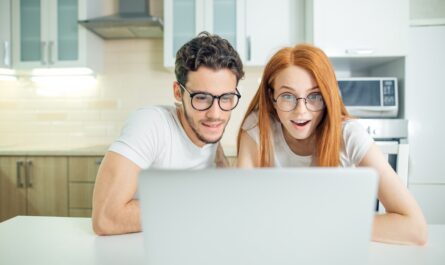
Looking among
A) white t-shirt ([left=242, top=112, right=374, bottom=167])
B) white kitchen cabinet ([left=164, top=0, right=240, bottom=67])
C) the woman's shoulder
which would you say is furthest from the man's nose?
white kitchen cabinet ([left=164, top=0, right=240, bottom=67])

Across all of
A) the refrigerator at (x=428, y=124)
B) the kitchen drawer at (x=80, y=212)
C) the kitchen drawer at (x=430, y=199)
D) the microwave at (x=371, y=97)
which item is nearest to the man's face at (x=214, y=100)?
the microwave at (x=371, y=97)

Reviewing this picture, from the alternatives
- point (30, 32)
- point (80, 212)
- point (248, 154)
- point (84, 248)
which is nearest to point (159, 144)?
point (248, 154)

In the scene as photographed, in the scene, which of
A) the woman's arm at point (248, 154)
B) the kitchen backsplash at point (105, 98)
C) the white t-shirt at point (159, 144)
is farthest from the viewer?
the kitchen backsplash at point (105, 98)

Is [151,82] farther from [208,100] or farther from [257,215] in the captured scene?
[257,215]

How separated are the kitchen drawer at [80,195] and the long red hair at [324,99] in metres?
1.63

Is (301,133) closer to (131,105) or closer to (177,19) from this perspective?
(177,19)

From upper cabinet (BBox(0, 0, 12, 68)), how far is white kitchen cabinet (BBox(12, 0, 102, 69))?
0.13 ft

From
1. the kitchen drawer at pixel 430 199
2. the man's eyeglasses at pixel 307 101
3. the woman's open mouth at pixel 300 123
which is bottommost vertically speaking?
the kitchen drawer at pixel 430 199

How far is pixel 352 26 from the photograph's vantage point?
2408mm

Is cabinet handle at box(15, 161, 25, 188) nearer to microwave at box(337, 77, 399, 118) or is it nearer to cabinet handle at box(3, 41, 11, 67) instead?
cabinet handle at box(3, 41, 11, 67)

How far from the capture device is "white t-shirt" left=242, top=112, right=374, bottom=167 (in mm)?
1052

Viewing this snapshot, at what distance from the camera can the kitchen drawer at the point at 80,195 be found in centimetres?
244

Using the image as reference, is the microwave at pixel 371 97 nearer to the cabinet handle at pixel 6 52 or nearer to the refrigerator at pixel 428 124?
Result: the refrigerator at pixel 428 124

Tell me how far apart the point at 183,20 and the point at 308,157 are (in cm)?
177
